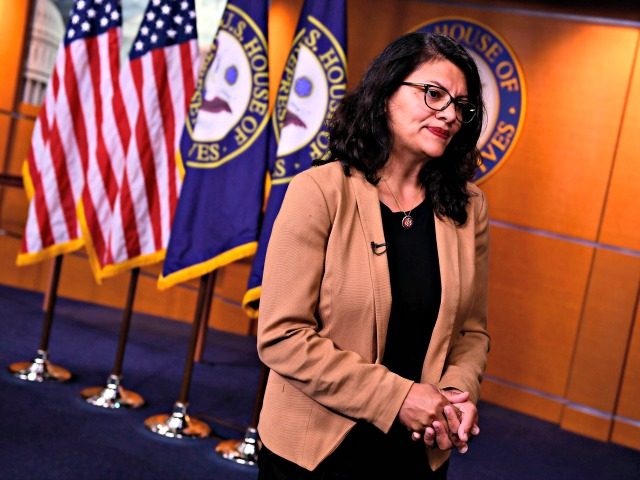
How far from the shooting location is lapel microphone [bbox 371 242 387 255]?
1.54m

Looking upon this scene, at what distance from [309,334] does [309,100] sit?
2444 millimetres

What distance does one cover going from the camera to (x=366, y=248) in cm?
154

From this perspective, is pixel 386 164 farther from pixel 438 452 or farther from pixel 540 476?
pixel 540 476

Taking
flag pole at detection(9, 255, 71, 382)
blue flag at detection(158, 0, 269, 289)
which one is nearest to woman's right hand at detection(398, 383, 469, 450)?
blue flag at detection(158, 0, 269, 289)

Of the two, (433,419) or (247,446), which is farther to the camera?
(247,446)

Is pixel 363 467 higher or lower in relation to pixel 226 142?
lower

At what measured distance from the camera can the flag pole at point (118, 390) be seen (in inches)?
170

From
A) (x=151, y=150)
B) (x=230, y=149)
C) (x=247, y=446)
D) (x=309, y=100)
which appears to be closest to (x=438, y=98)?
(x=309, y=100)

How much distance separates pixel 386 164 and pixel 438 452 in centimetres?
58

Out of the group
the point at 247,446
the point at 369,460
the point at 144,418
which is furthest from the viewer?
the point at 144,418

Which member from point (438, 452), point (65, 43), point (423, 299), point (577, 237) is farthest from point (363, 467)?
point (577, 237)

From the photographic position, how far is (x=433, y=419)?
146cm

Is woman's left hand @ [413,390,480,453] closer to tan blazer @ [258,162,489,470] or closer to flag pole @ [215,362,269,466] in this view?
tan blazer @ [258,162,489,470]

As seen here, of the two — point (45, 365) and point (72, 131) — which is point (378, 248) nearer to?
point (72, 131)
